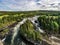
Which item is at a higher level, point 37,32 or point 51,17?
point 51,17

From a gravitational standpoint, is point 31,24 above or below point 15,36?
above

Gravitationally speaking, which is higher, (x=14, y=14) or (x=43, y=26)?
(x=14, y=14)

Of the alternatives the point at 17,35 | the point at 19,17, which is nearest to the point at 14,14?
the point at 19,17

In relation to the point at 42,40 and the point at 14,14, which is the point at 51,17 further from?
the point at 14,14

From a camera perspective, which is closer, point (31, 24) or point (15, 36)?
point (15, 36)

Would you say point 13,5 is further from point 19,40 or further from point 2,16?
point 19,40

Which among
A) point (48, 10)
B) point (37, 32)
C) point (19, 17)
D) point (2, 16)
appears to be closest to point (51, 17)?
point (48, 10)

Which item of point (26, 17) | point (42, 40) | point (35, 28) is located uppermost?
point (26, 17)

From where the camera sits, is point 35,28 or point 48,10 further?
point 48,10

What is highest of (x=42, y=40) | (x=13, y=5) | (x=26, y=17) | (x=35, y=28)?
(x=13, y=5)
